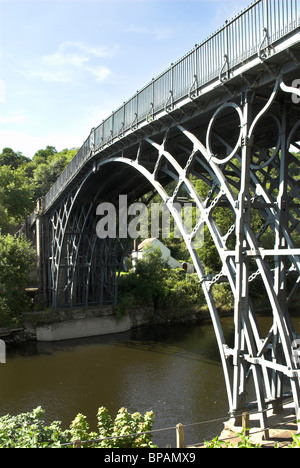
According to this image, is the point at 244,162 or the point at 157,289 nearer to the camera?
the point at 244,162

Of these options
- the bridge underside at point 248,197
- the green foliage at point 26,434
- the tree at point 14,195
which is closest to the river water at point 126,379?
the bridge underside at point 248,197

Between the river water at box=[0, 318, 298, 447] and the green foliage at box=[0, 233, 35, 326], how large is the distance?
264 centimetres

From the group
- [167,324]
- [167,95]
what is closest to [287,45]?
[167,95]

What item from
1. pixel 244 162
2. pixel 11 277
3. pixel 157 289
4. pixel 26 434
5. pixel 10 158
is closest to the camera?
pixel 26 434

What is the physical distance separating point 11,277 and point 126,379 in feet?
36.4

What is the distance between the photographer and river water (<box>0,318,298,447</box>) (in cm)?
1422

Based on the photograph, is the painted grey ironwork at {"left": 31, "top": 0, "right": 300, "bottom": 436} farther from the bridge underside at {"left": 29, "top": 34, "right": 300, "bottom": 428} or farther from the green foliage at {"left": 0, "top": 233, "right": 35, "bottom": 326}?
the green foliage at {"left": 0, "top": 233, "right": 35, "bottom": 326}

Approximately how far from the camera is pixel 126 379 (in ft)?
59.6

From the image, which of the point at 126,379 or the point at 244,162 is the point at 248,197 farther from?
the point at 126,379

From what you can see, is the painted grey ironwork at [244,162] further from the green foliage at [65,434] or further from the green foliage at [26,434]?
the green foliage at [26,434]

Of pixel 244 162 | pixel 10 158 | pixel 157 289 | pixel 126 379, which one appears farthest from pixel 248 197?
pixel 10 158

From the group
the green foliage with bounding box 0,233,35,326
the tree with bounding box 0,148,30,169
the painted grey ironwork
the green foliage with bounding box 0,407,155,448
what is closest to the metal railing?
the painted grey ironwork

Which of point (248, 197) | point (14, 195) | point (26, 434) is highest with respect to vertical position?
point (14, 195)

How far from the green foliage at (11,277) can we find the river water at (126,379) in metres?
2.64
